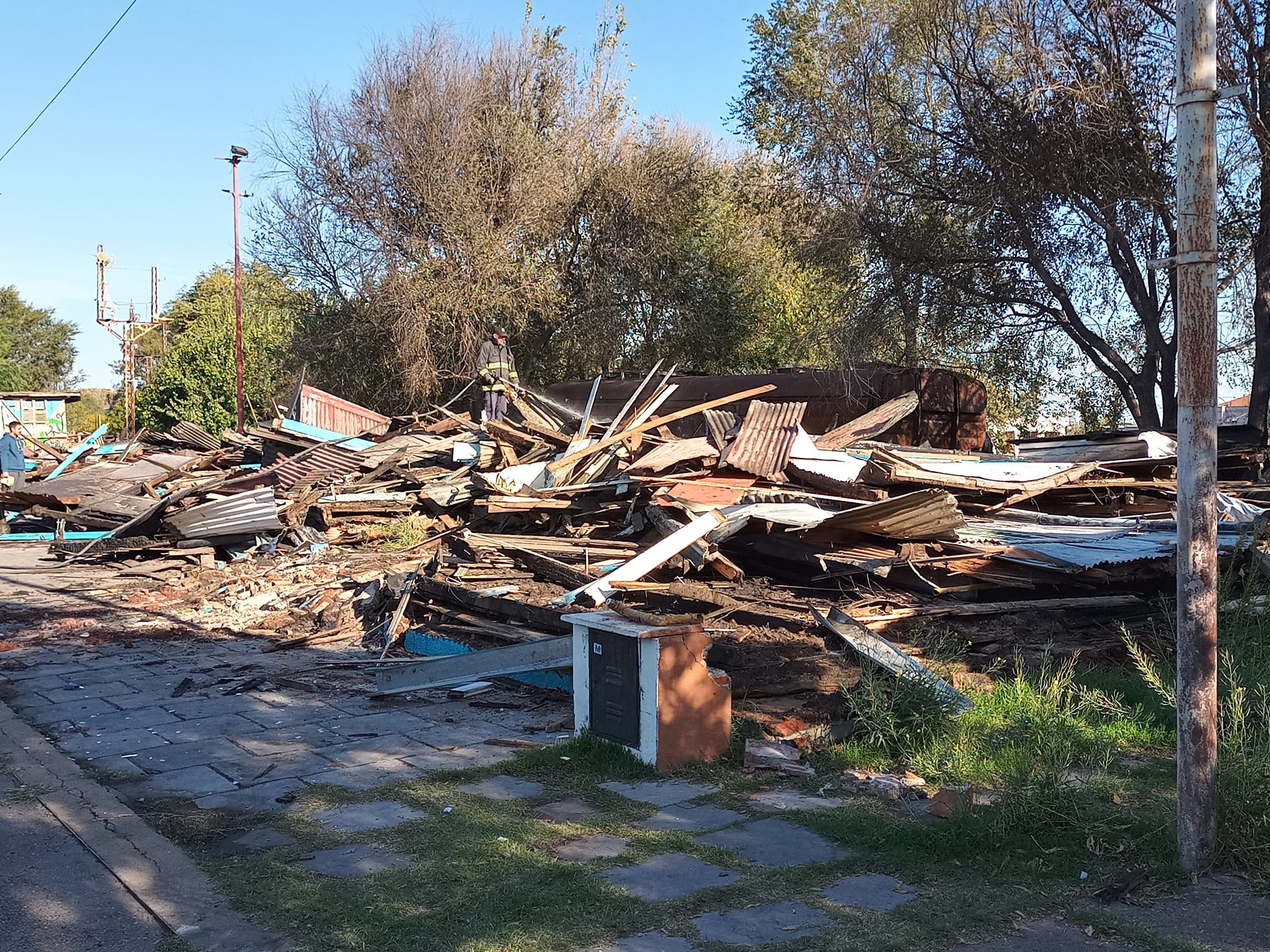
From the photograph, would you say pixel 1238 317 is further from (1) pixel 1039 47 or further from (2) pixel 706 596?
(2) pixel 706 596

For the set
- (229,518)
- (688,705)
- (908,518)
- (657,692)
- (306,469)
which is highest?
(306,469)

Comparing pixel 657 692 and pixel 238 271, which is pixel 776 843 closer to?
pixel 657 692

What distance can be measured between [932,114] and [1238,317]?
5.44 metres

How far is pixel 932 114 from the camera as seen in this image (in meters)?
16.3

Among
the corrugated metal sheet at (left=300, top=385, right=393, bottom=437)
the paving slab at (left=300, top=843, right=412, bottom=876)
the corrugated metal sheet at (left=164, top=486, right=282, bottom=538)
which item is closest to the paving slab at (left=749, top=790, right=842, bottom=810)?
the paving slab at (left=300, top=843, right=412, bottom=876)

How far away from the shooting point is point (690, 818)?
4.88 metres

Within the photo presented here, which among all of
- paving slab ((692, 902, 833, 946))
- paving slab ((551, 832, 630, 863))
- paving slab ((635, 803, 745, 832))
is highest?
paving slab ((692, 902, 833, 946))

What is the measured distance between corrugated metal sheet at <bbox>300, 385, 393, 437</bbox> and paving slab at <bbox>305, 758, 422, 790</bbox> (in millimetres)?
14377

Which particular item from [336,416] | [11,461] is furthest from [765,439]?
[11,461]

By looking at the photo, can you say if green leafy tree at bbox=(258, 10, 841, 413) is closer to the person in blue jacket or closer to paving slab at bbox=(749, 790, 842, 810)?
the person in blue jacket

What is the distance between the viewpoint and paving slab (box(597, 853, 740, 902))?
13.2 ft

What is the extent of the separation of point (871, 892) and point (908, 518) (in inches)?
183

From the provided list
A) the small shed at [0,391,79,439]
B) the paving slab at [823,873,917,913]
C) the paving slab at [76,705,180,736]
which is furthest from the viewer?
the small shed at [0,391,79,439]

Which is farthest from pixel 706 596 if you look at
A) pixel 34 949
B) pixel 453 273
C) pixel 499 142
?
pixel 499 142
